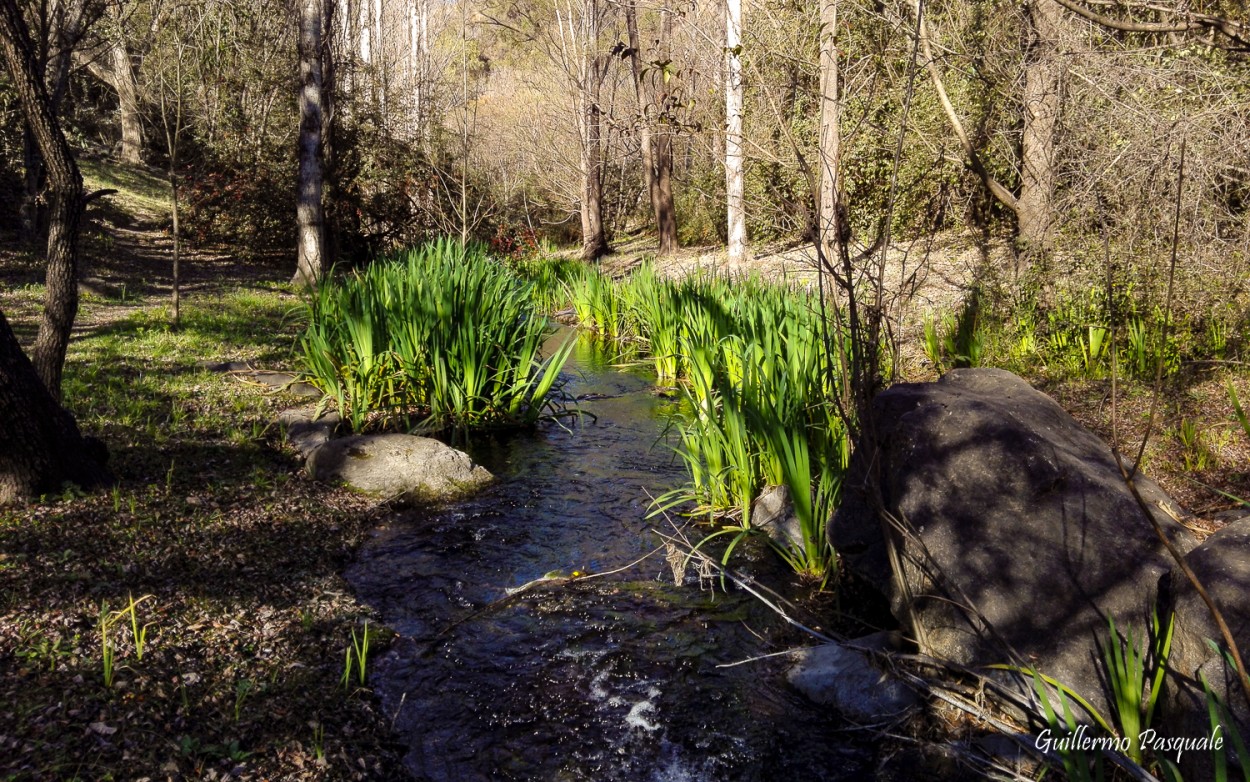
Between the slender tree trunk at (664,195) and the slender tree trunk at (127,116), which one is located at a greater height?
the slender tree trunk at (127,116)

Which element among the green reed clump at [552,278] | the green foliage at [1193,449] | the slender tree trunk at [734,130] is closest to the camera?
the green foliage at [1193,449]

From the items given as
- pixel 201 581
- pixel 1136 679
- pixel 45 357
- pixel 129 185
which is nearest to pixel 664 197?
pixel 129 185

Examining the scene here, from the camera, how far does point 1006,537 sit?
9.13 ft

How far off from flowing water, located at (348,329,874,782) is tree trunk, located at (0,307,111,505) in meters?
1.29

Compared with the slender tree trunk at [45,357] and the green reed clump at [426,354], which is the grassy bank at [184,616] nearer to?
the slender tree trunk at [45,357]

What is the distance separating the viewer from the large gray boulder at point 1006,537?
2.56 m

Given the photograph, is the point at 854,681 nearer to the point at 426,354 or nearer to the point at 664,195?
the point at 426,354

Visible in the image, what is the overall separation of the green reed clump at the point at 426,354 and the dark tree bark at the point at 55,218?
145 centimetres

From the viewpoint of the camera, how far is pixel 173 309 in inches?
339

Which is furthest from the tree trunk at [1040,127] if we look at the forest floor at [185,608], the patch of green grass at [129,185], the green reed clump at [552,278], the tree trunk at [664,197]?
the patch of green grass at [129,185]

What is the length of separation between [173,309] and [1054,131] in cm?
806

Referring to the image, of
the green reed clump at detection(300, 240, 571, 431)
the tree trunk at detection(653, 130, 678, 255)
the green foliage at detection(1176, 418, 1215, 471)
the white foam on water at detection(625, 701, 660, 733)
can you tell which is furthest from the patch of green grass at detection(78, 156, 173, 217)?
the green foliage at detection(1176, 418, 1215, 471)

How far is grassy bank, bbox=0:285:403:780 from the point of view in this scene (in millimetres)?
2312

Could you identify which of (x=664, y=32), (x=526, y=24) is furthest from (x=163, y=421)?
(x=526, y=24)
